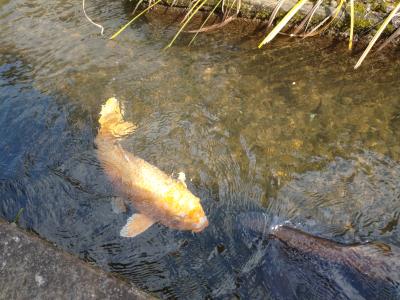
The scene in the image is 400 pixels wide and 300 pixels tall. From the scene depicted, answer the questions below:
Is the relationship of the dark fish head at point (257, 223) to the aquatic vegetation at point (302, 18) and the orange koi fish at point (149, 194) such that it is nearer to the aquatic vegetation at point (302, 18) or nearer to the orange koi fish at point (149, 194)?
the orange koi fish at point (149, 194)

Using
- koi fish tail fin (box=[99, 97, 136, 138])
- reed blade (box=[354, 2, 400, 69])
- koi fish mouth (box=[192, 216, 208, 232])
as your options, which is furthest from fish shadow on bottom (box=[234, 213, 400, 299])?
reed blade (box=[354, 2, 400, 69])

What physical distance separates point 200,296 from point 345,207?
5.20ft

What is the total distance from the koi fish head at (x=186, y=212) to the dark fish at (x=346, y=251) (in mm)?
410

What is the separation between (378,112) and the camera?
15.4ft

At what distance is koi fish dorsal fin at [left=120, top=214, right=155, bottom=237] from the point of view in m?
3.52

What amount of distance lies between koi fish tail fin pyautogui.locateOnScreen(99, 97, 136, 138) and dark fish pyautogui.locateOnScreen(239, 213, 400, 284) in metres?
1.80

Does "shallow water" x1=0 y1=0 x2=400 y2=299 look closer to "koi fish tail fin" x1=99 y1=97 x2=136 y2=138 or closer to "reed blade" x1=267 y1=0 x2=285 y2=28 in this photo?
"koi fish tail fin" x1=99 y1=97 x2=136 y2=138

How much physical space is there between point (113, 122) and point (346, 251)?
8.97 ft

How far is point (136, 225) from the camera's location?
355 cm

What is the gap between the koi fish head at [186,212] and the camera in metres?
3.52

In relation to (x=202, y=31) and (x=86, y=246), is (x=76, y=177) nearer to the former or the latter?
(x=86, y=246)

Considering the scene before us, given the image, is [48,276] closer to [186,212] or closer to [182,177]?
[186,212]

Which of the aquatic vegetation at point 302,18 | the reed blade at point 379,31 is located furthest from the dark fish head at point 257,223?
the reed blade at point 379,31

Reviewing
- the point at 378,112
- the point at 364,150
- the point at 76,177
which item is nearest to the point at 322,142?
the point at 364,150
